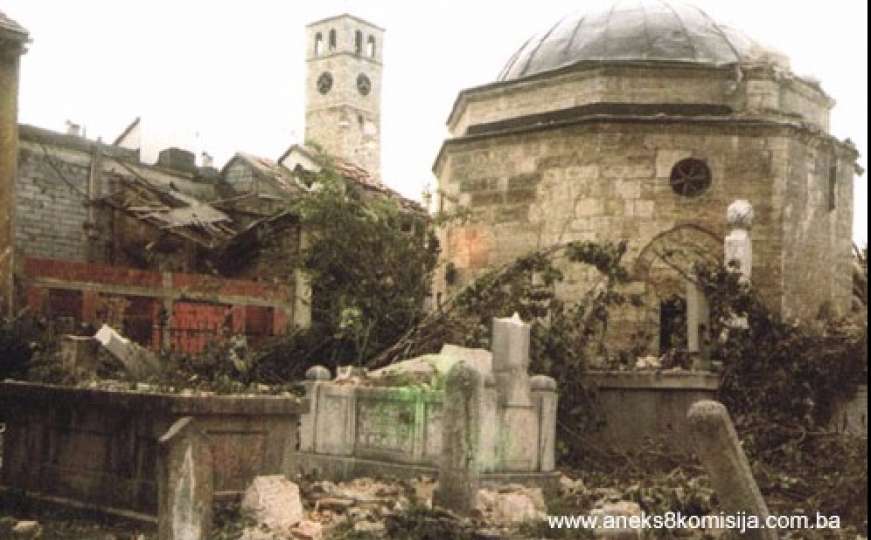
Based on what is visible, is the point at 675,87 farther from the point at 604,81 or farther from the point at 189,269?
the point at 189,269

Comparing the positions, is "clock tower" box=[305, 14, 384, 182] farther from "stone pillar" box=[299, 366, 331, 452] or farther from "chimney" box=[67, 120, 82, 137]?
"stone pillar" box=[299, 366, 331, 452]

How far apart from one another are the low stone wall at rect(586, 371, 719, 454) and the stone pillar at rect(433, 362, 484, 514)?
4.70 metres

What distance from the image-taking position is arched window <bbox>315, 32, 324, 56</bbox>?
2549 inches

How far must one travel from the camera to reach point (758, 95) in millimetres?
17953

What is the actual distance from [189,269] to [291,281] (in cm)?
338

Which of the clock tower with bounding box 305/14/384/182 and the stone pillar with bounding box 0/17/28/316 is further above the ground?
the clock tower with bounding box 305/14/384/182

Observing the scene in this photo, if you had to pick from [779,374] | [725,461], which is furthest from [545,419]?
[725,461]

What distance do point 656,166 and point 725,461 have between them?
1264cm

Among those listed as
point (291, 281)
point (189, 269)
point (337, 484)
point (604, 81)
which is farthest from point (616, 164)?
point (189, 269)

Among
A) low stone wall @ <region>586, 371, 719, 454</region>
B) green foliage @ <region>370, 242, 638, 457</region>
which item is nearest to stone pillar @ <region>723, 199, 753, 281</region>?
green foliage @ <region>370, 242, 638, 457</region>

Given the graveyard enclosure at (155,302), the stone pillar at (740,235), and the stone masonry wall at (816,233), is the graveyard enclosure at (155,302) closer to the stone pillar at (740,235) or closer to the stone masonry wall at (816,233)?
the stone pillar at (740,235)

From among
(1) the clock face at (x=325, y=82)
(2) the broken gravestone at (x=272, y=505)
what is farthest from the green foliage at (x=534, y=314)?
(1) the clock face at (x=325, y=82)

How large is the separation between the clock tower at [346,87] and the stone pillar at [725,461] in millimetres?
55132

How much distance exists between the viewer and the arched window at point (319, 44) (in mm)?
64750
